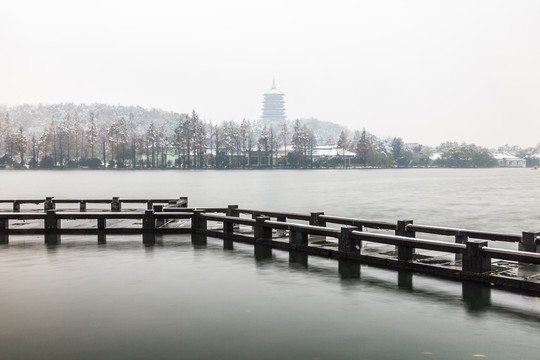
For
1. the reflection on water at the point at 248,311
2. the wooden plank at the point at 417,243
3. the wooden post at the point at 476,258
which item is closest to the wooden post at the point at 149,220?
the reflection on water at the point at 248,311

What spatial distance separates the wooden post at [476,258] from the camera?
11789 millimetres

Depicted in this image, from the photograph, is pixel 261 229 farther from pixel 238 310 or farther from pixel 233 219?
pixel 238 310

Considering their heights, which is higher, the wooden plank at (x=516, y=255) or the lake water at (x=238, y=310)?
the wooden plank at (x=516, y=255)

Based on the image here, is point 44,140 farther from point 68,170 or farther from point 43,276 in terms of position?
point 43,276

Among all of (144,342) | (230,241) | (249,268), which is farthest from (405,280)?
(230,241)

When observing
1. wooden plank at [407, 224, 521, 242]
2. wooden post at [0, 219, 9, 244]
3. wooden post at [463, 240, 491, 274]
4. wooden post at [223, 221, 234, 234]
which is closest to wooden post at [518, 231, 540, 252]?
wooden plank at [407, 224, 521, 242]

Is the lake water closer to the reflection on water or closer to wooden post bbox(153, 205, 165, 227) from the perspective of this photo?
the reflection on water

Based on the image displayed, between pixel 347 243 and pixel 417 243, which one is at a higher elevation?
pixel 417 243

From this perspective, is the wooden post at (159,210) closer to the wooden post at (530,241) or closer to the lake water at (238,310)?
the lake water at (238,310)

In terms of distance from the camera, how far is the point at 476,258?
12.0 metres

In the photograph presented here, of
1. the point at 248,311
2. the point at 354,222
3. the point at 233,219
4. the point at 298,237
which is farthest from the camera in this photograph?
the point at 233,219

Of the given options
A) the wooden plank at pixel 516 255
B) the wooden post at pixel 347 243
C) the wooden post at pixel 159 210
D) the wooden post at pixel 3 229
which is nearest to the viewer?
the wooden plank at pixel 516 255

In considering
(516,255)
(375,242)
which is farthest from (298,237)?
(516,255)

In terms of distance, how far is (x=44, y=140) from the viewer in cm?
18688
